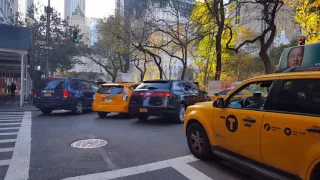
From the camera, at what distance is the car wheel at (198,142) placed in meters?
5.58

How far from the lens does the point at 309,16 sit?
57.0 feet

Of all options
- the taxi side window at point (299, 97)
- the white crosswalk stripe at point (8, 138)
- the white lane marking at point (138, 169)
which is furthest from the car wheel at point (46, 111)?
the taxi side window at point (299, 97)

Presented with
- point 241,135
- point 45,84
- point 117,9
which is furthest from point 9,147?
point 117,9

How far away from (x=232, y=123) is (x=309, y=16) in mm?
15764

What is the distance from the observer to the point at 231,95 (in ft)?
16.5

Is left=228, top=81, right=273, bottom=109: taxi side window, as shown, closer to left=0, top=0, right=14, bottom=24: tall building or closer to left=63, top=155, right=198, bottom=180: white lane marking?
left=63, top=155, right=198, bottom=180: white lane marking

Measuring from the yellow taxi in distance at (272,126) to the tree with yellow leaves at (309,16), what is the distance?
14.5 meters

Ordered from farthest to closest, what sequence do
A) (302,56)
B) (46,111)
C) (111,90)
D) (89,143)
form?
1. (46,111)
2. (111,90)
3. (302,56)
4. (89,143)

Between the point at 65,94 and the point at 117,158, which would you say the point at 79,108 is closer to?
the point at 65,94

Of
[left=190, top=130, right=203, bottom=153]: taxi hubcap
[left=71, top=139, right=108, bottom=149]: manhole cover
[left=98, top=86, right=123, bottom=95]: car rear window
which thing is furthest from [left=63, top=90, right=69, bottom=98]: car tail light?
[left=190, top=130, right=203, bottom=153]: taxi hubcap

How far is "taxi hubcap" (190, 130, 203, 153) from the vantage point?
572 cm

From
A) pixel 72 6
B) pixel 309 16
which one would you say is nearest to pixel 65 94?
pixel 309 16

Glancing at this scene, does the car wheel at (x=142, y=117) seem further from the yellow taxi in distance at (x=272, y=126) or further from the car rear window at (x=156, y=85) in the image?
the yellow taxi in distance at (x=272, y=126)

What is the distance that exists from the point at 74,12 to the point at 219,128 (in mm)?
40488
